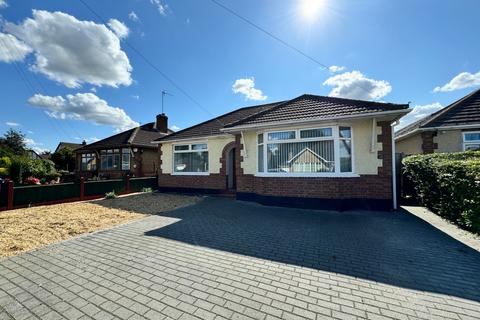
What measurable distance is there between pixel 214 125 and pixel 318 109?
6486 millimetres

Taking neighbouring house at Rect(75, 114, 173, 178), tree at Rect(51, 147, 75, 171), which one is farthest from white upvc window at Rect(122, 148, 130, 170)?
tree at Rect(51, 147, 75, 171)

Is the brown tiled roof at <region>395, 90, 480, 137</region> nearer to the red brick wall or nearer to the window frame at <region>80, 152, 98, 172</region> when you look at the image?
the red brick wall

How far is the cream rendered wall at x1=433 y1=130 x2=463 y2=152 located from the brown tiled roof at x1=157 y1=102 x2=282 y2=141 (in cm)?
827

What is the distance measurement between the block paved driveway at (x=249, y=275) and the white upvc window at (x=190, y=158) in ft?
22.3

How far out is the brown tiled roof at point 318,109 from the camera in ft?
23.4

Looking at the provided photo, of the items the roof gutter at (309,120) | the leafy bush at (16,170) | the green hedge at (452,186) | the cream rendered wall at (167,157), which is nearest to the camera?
the green hedge at (452,186)

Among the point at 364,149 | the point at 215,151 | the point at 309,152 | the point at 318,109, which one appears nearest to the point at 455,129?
the point at 364,149

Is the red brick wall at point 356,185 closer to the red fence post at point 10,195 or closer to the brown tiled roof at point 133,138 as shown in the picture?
the red fence post at point 10,195

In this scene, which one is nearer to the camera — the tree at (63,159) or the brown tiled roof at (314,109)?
the brown tiled roof at (314,109)

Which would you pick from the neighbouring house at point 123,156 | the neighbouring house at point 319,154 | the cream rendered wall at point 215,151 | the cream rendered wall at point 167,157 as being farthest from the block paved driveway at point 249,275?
the neighbouring house at point 123,156

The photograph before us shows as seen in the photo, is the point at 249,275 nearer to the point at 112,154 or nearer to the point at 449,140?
the point at 449,140

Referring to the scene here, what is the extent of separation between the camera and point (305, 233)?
5.23 metres

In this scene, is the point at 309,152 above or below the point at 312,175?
above

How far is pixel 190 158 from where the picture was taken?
12734 mm
